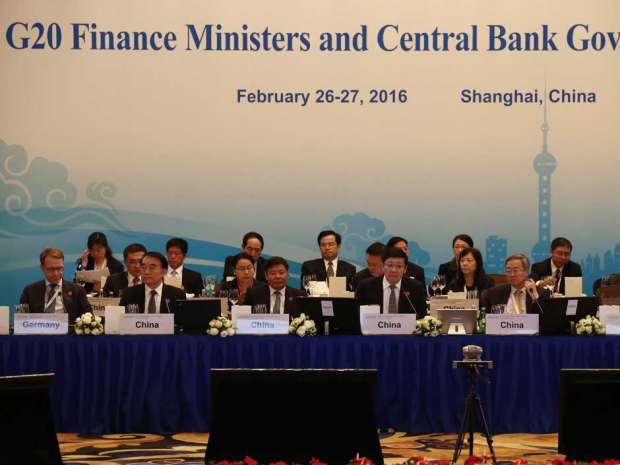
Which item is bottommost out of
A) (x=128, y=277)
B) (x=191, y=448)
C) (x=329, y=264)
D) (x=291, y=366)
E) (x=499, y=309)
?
(x=191, y=448)

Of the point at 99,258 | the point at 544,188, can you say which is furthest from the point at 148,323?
the point at 544,188

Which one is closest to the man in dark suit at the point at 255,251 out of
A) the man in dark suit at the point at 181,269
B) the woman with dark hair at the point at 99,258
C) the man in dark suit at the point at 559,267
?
Result: the man in dark suit at the point at 181,269

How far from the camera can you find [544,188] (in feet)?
33.6

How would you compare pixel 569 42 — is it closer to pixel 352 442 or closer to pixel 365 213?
pixel 365 213

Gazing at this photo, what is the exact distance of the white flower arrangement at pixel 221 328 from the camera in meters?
6.96

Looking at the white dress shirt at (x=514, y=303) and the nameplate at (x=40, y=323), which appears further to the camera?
the white dress shirt at (x=514, y=303)

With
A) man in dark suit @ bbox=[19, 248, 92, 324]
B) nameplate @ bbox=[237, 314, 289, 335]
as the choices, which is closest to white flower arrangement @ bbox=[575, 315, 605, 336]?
nameplate @ bbox=[237, 314, 289, 335]

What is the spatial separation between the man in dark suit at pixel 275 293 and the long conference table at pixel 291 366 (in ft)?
3.03

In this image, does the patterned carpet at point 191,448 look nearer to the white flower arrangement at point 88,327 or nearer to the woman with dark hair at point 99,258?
the white flower arrangement at point 88,327

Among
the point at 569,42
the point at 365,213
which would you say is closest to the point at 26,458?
the point at 365,213

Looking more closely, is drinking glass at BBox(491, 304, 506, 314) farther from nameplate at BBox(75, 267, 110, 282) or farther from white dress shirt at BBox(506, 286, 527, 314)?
nameplate at BBox(75, 267, 110, 282)

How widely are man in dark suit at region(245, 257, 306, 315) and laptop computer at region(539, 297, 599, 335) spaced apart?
1669mm

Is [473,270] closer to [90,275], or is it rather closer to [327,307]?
[327,307]

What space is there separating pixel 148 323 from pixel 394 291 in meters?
1.68
